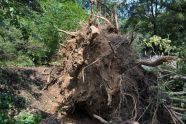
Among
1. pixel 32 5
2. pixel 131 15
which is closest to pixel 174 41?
pixel 131 15

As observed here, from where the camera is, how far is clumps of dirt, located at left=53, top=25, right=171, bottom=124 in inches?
297

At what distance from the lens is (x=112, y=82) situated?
7.60 meters

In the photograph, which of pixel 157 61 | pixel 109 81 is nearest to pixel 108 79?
pixel 109 81

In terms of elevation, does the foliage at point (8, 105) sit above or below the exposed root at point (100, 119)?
above

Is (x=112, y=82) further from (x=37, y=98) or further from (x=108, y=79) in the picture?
(x=37, y=98)

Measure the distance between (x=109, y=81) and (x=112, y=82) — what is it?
0.06 m

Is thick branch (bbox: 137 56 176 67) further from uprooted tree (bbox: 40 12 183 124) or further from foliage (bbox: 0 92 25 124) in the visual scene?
foliage (bbox: 0 92 25 124)

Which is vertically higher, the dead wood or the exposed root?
the dead wood

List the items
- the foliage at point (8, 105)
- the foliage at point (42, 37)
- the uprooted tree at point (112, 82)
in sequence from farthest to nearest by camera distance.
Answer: the foliage at point (42, 37), the uprooted tree at point (112, 82), the foliage at point (8, 105)

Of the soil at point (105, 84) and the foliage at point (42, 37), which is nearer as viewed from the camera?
the soil at point (105, 84)

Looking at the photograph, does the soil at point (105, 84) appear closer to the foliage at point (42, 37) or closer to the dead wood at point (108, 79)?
the dead wood at point (108, 79)

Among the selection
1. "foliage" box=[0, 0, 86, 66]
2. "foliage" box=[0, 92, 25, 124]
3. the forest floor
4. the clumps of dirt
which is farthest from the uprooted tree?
"foliage" box=[0, 92, 25, 124]

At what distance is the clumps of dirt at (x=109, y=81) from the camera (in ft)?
24.8

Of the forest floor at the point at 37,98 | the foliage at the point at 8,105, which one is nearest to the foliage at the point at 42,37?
the forest floor at the point at 37,98
